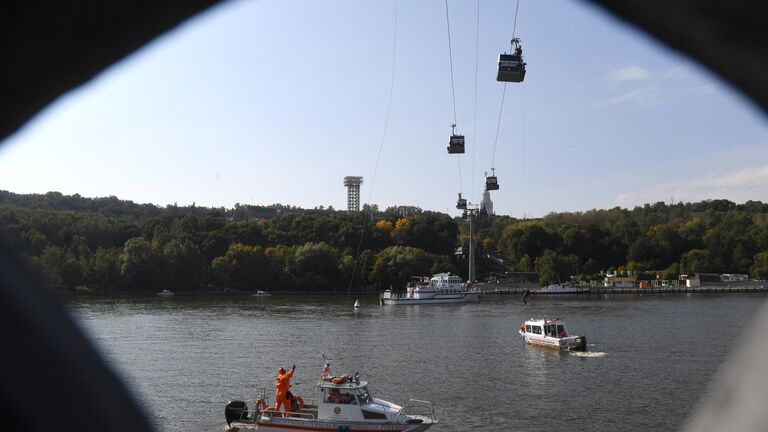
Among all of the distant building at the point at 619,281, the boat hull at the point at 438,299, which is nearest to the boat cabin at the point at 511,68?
the boat hull at the point at 438,299

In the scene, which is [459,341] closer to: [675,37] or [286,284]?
[675,37]

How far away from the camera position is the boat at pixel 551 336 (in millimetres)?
35031

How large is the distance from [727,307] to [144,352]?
49.0 meters

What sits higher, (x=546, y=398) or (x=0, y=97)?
(x=0, y=97)

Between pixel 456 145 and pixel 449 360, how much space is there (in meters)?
14.3

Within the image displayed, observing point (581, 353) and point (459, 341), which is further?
point (459, 341)

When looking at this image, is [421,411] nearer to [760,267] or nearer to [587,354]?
[587,354]

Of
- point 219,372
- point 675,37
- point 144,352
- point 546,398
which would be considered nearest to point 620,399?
point 546,398

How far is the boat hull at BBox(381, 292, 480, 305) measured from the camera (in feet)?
237

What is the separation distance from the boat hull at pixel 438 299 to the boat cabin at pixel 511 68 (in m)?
47.2

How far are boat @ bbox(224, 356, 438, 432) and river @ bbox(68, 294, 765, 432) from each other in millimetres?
1635

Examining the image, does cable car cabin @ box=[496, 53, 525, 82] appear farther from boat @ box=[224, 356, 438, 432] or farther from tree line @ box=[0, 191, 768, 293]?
tree line @ box=[0, 191, 768, 293]

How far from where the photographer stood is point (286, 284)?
8900 centimetres

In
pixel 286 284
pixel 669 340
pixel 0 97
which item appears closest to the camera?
pixel 0 97
